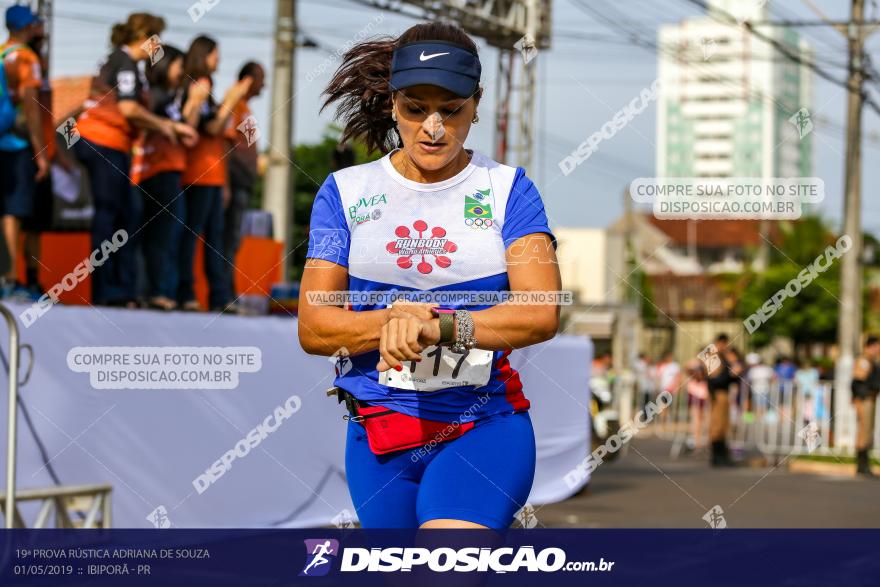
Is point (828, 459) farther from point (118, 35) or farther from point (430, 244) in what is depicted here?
point (430, 244)

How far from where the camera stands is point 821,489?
14742 mm

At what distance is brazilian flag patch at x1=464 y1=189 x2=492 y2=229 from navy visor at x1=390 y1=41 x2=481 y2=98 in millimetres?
254

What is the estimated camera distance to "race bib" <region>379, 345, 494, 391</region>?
129 inches

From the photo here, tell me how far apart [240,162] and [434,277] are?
6.77m

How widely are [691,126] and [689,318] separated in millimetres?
125212

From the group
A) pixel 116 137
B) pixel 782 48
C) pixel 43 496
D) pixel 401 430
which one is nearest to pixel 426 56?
pixel 401 430

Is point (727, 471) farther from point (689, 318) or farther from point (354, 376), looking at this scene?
point (689, 318)

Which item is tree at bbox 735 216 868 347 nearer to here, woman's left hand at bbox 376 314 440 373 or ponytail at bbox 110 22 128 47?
ponytail at bbox 110 22 128 47

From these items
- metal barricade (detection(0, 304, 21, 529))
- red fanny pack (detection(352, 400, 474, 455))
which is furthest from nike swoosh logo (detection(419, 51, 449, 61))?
metal barricade (detection(0, 304, 21, 529))

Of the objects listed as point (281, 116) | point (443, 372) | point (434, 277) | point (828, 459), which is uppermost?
point (281, 116)

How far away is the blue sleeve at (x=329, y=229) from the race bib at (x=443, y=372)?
29cm

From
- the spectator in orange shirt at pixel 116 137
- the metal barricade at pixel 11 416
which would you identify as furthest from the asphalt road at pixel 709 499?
the metal barricade at pixel 11 416

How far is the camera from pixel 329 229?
10.8 ft

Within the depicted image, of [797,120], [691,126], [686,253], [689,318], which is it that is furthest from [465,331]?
[691,126]
